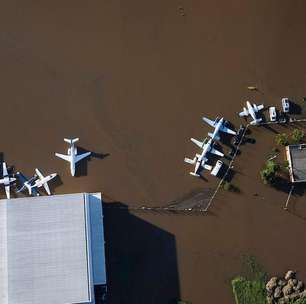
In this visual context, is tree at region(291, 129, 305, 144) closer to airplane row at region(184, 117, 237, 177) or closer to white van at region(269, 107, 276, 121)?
white van at region(269, 107, 276, 121)

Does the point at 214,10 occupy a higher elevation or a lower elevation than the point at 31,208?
higher

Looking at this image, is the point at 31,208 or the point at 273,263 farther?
the point at 273,263

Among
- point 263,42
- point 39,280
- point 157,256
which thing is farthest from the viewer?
point 263,42

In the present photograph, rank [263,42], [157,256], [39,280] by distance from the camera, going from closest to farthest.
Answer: [39,280]
[157,256]
[263,42]

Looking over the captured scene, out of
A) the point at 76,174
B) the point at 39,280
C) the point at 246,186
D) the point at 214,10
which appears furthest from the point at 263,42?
the point at 39,280

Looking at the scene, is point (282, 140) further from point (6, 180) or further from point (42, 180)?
point (6, 180)

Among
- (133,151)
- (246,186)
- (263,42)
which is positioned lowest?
(246,186)

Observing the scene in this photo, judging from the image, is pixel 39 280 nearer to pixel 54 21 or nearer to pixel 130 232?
pixel 130 232
